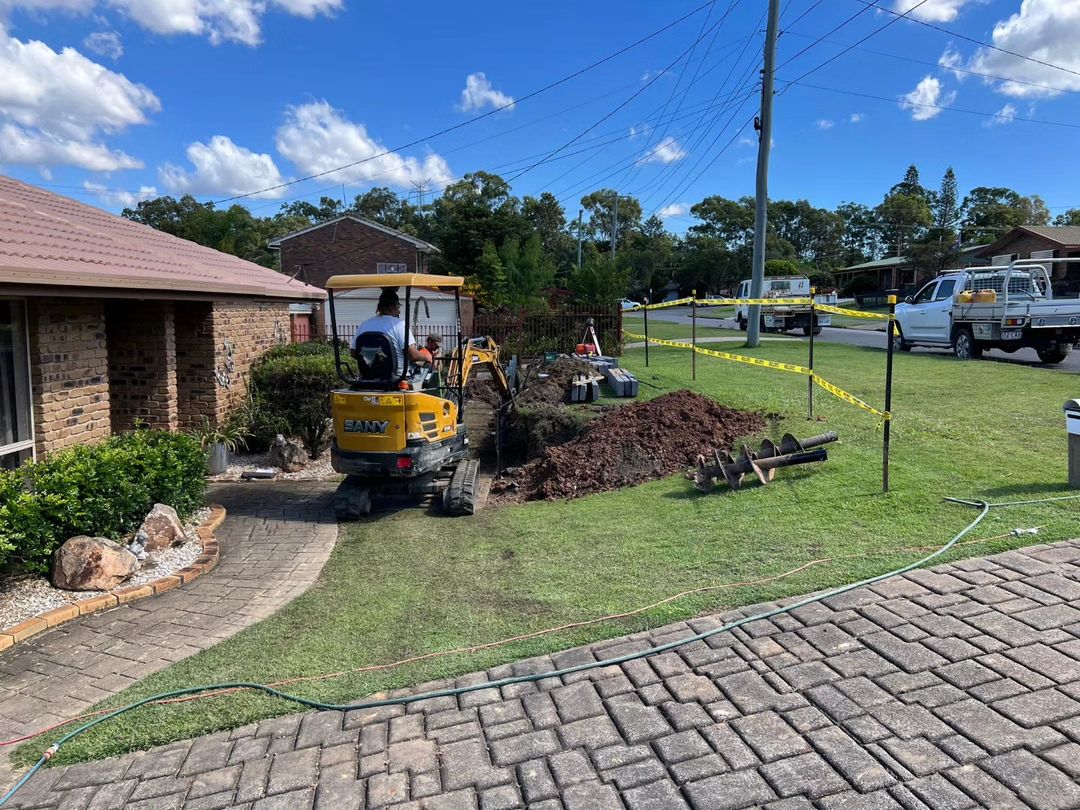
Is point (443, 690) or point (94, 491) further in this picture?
point (94, 491)

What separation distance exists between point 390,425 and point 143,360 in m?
4.36

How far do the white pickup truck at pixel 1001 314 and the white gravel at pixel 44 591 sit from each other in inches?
593

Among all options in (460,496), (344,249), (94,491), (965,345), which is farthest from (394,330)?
(344,249)

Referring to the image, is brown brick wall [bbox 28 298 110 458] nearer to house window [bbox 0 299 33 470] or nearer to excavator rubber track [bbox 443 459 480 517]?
house window [bbox 0 299 33 470]

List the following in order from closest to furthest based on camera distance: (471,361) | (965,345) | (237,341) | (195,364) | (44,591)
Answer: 1. (44,591)
2. (471,361)
3. (195,364)
4. (237,341)
5. (965,345)

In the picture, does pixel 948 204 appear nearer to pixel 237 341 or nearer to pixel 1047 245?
pixel 1047 245

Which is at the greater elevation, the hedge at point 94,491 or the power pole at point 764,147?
the power pole at point 764,147

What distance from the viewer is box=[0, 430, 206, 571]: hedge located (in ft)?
17.9

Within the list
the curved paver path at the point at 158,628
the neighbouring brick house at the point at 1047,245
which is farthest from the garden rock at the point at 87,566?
the neighbouring brick house at the point at 1047,245

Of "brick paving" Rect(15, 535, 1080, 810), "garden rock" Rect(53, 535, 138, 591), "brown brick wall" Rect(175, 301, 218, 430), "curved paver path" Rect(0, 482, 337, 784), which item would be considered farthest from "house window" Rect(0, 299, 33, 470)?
"brick paving" Rect(15, 535, 1080, 810)

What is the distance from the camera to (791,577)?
4832 millimetres

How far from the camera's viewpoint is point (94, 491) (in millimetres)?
6102

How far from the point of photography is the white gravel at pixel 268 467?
10.1m

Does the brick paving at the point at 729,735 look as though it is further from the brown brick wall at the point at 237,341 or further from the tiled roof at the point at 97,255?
the brown brick wall at the point at 237,341
